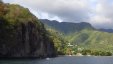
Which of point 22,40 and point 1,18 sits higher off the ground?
point 1,18

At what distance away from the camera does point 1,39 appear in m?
176

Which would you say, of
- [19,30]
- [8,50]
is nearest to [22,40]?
[19,30]

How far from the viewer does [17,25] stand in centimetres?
19612

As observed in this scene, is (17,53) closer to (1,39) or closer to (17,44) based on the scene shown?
(17,44)

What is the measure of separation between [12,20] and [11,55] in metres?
24.5

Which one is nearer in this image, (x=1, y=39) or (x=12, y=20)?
(x=1, y=39)

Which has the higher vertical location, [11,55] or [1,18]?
[1,18]

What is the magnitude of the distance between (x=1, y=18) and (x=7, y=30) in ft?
27.5

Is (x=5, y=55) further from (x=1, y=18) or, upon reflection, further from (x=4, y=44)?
(x=1, y=18)

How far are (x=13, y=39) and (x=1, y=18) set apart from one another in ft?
49.5

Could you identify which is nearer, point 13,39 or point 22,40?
point 13,39

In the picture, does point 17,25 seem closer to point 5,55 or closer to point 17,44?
point 17,44

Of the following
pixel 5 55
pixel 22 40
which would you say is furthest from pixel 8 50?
pixel 22 40

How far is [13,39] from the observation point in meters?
185
